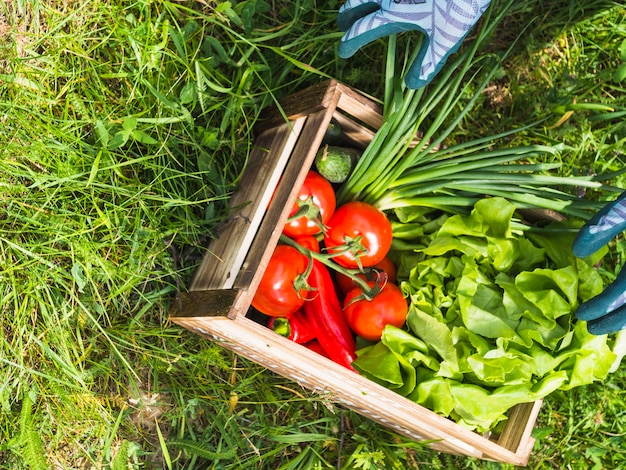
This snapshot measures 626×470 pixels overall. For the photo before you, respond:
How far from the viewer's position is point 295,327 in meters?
1.91

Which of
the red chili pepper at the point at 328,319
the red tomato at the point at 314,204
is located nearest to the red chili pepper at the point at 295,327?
the red chili pepper at the point at 328,319

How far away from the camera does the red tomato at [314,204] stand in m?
1.79

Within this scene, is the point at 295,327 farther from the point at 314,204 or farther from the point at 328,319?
the point at 314,204

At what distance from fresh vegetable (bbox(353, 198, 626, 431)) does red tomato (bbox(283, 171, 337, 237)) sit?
0.30 m

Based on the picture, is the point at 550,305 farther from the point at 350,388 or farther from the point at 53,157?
the point at 53,157

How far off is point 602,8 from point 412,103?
1.01m

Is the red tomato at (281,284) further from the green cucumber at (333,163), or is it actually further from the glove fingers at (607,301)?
the glove fingers at (607,301)

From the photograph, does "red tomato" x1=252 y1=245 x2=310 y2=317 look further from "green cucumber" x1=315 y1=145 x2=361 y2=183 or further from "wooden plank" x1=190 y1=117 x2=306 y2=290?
"green cucumber" x1=315 y1=145 x2=361 y2=183

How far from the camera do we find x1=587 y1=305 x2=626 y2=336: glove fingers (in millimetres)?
1651

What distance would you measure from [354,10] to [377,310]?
2.56ft

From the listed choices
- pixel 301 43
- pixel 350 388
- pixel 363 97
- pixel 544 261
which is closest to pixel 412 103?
pixel 363 97

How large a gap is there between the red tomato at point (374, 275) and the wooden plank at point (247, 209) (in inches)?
14.5

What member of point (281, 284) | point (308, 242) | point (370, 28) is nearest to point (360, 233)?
point (308, 242)

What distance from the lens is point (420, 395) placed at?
5.89ft
